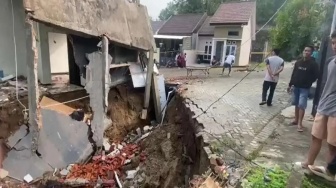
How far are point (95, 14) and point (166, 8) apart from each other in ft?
166

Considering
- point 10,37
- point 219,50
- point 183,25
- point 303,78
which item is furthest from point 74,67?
point 183,25

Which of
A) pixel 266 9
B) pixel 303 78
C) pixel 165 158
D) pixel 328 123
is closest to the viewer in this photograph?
pixel 328 123

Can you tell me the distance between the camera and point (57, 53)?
1048 centimetres

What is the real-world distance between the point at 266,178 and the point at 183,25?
25.4m

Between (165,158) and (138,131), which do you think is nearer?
(165,158)

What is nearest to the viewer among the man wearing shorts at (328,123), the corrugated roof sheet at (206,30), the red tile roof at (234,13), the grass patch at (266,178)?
the man wearing shorts at (328,123)

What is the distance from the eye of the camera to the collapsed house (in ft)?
16.5

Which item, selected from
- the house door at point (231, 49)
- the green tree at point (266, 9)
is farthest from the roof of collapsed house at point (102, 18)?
the green tree at point (266, 9)

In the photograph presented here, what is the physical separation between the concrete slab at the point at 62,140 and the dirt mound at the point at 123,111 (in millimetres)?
1111

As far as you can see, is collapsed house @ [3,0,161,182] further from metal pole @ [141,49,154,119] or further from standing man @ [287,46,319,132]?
standing man @ [287,46,319,132]

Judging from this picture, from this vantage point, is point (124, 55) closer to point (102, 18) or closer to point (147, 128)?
point (102, 18)

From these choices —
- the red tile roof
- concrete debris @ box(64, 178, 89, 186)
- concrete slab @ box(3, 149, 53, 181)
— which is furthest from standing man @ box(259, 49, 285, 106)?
the red tile roof

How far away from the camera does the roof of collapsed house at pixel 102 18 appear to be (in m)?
4.99

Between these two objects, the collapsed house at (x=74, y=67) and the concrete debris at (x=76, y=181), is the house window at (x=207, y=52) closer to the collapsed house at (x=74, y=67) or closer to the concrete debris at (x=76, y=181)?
the collapsed house at (x=74, y=67)
